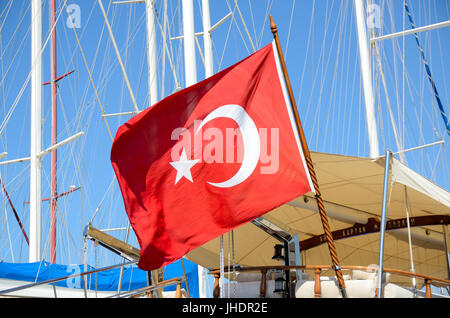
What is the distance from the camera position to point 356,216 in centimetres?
1330

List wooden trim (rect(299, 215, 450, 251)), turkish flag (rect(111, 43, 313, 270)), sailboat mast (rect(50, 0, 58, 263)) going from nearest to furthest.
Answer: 1. turkish flag (rect(111, 43, 313, 270))
2. wooden trim (rect(299, 215, 450, 251))
3. sailboat mast (rect(50, 0, 58, 263))

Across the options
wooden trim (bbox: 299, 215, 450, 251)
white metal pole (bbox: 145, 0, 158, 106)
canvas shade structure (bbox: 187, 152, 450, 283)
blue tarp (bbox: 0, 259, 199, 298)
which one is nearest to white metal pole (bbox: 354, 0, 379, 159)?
canvas shade structure (bbox: 187, 152, 450, 283)

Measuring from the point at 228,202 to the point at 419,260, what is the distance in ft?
33.7

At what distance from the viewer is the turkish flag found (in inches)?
266

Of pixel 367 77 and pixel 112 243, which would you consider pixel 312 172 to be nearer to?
pixel 112 243

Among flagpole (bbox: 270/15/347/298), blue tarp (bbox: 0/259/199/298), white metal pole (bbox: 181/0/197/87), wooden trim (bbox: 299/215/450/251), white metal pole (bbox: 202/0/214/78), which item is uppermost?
white metal pole (bbox: 202/0/214/78)

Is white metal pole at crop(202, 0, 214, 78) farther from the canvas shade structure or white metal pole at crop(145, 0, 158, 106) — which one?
the canvas shade structure

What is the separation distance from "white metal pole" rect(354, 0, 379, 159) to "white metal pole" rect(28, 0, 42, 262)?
417 inches

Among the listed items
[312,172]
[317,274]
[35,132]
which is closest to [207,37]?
[35,132]

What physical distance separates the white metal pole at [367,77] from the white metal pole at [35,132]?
10.6 m

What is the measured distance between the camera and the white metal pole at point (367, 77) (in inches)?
496

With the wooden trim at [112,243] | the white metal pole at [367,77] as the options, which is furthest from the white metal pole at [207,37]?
the wooden trim at [112,243]

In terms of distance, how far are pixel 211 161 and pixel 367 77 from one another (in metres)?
7.63
